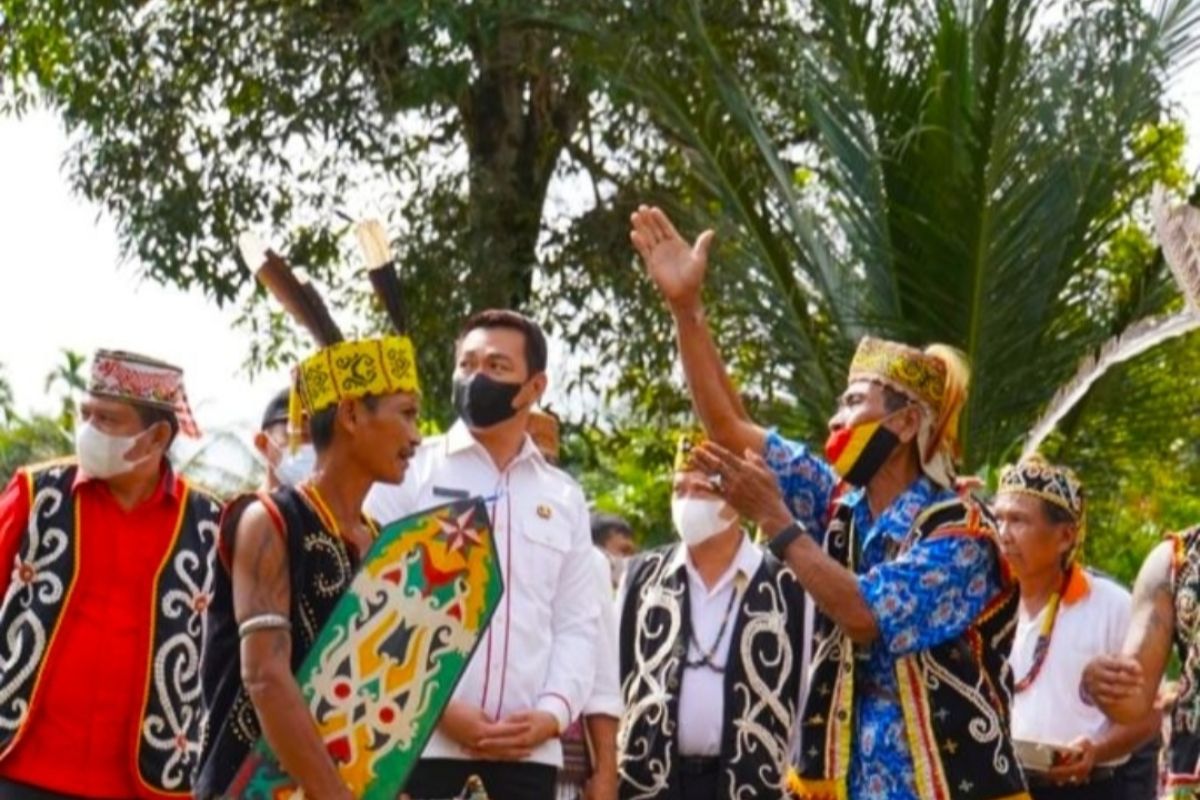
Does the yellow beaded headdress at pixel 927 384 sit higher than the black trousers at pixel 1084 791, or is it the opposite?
the yellow beaded headdress at pixel 927 384

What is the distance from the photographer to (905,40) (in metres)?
14.6

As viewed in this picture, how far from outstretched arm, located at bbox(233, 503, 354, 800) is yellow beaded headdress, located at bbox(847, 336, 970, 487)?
2059mm

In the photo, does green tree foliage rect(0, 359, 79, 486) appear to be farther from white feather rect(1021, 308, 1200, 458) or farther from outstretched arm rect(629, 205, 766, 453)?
outstretched arm rect(629, 205, 766, 453)

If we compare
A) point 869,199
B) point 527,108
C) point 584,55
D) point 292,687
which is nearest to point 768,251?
point 869,199

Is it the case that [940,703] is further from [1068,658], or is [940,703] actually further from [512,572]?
[1068,658]

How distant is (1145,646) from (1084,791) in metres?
2.18

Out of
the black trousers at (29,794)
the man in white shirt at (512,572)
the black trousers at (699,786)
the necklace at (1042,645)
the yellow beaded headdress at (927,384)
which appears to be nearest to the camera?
the yellow beaded headdress at (927,384)

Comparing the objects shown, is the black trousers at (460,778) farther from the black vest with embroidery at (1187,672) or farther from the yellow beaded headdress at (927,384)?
the black vest with embroidery at (1187,672)

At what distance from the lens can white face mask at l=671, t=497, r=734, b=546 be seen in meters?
10.2

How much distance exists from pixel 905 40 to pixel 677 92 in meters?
1.20

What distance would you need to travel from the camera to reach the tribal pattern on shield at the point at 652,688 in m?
9.93

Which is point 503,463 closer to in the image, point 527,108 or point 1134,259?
point 1134,259

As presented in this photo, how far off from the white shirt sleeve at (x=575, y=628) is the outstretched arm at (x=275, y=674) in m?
2.01

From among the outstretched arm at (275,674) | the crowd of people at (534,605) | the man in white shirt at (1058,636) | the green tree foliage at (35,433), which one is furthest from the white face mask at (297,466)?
the green tree foliage at (35,433)
